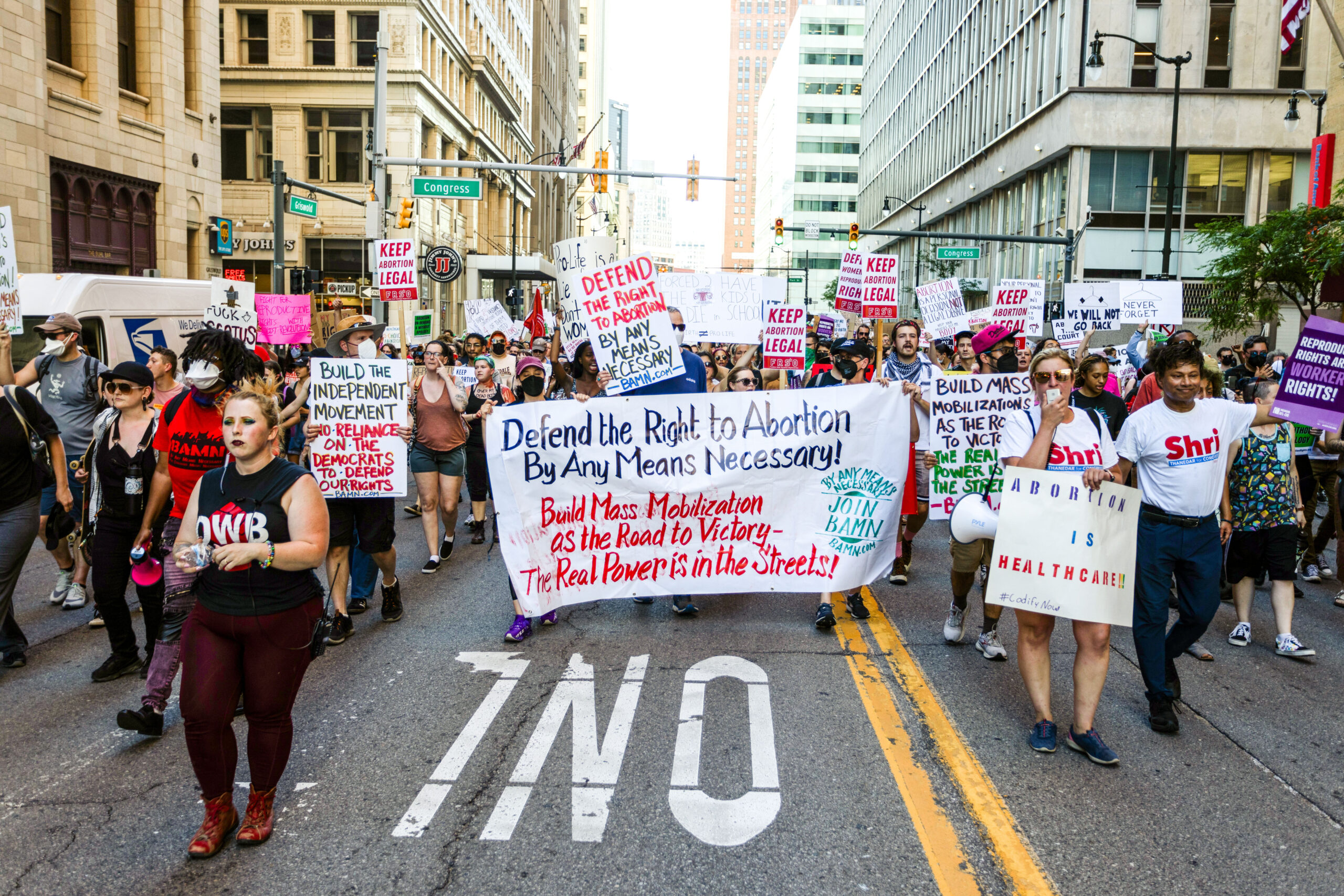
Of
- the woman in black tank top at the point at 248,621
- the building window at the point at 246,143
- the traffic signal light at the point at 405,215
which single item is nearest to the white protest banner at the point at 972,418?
the woman in black tank top at the point at 248,621

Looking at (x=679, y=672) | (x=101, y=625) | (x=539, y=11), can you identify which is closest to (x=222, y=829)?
(x=679, y=672)

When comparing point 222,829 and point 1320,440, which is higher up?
point 1320,440

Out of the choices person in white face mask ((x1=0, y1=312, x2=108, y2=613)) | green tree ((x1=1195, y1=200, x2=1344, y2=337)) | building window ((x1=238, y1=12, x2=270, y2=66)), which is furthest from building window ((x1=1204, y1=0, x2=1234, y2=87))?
person in white face mask ((x1=0, y1=312, x2=108, y2=613))

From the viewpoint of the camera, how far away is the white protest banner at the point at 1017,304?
1484cm

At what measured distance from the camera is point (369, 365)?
821cm

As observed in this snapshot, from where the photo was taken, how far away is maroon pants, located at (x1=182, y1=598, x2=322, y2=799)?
404cm

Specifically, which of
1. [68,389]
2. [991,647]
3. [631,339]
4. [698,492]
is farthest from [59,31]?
[991,647]

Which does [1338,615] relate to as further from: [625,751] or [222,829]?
[222,829]

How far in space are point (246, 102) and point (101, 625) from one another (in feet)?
119

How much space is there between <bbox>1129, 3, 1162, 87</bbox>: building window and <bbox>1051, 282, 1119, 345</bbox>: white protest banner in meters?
28.9

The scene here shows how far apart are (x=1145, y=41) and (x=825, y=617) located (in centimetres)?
3969

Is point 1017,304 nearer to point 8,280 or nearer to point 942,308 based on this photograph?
point 942,308

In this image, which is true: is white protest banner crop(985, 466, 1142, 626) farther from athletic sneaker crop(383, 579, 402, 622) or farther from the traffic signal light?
the traffic signal light

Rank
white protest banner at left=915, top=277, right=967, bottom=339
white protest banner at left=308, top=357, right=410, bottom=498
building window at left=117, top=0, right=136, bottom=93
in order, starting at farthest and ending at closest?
1. building window at left=117, top=0, right=136, bottom=93
2. white protest banner at left=915, top=277, right=967, bottom=339
3. white protest banner at left=308, top=357, right=410, bottom=498
